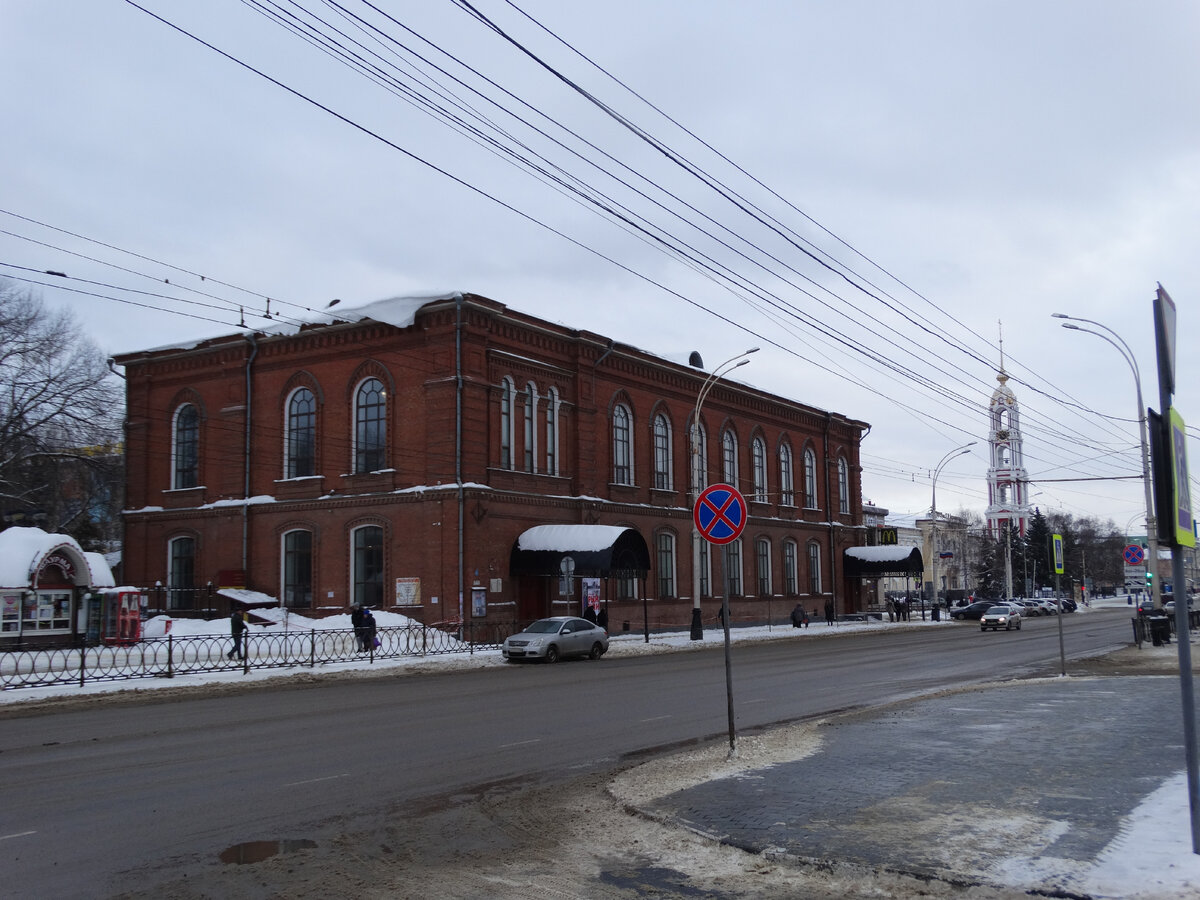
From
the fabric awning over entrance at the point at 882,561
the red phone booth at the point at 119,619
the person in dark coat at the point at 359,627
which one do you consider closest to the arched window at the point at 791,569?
the fabric awning over entrance at the point at 882,561

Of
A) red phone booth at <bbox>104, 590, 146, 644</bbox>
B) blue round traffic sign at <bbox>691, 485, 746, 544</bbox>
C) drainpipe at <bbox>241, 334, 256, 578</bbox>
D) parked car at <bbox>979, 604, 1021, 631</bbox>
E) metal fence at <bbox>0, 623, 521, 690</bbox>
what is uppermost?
drainpipe at <bbox>241, 334, 256, 578</bbox>

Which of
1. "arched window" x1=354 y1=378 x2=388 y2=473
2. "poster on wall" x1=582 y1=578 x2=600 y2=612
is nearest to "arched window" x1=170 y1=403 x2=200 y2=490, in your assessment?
"arched window" x1=354 y1=378 x2=388 y2=473

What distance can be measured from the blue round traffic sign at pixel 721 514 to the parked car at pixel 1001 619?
1663 inches

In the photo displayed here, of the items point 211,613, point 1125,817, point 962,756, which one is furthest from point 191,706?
point 211,613

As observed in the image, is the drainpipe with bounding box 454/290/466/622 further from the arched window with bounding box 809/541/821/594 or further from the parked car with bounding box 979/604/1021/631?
the arched window with bounding box 809/541/821/594

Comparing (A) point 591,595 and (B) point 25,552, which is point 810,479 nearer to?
(A) point 591,595

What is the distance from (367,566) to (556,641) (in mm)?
10880

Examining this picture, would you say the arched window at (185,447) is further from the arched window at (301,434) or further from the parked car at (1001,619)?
the parked car at (1001,619)

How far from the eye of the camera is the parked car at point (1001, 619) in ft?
163

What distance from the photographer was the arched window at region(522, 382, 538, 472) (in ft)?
131

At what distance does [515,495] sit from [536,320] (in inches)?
275

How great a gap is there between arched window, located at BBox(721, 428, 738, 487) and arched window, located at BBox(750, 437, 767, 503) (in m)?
1.79

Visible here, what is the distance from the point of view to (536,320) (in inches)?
1570

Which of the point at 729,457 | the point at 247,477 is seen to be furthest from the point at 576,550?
the point at 729,457
